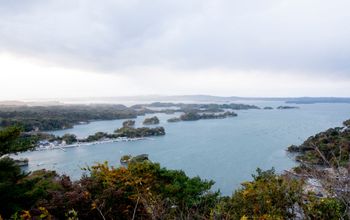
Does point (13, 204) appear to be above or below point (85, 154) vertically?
above

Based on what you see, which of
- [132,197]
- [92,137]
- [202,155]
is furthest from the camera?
[92,137]

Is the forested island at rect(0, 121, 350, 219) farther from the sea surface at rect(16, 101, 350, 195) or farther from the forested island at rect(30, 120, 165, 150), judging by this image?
the forested island at rect(30, 120, 165, 150)

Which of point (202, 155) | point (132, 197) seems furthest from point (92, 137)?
point (132, 197)

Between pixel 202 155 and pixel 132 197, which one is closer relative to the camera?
pixel 132 197

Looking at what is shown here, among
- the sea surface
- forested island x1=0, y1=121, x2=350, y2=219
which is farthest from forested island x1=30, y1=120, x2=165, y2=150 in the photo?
forested island x1=0, y1=121, x2=350, y2=219

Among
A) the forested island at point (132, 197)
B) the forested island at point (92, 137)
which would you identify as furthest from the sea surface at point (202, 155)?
the forested island at point (132, 197)

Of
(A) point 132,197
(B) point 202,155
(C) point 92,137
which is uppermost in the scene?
(A) point 132,197

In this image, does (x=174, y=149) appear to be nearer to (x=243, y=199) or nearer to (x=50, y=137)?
(x=50, y=137)

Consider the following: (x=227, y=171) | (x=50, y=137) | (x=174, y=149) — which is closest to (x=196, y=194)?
(x=227, y=171)

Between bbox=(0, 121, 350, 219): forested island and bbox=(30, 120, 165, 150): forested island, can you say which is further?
bbox=(30, 120, 165, 150): forested island

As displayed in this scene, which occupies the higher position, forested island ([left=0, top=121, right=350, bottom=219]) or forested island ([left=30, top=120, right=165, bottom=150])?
forested island ([left=0, top=121, right=350, bottom=219])

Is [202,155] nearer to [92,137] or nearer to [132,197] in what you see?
[92,137]
